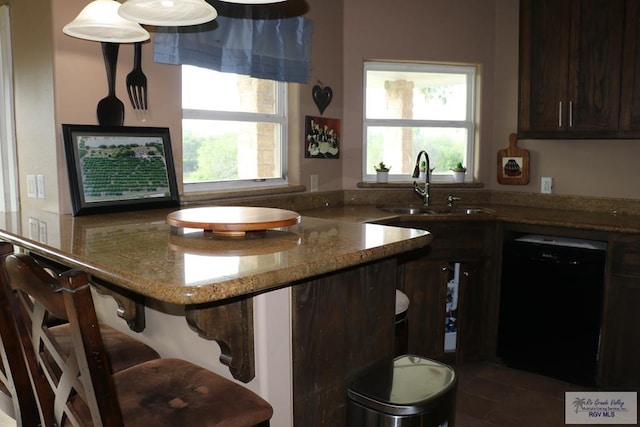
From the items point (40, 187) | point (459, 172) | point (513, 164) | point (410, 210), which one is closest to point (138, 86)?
point (40, 187)

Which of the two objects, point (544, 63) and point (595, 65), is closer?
point (595, 65)

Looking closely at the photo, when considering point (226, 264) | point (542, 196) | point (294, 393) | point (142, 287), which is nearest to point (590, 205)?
point (542, 196)

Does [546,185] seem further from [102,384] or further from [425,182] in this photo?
[102,384]

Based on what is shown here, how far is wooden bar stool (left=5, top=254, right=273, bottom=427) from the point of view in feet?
3.19

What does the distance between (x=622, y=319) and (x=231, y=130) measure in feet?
7.68

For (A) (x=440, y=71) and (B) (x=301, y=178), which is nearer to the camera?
(B) (x=301, y=178)

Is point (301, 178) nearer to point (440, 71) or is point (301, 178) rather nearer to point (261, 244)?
point (440, 71)

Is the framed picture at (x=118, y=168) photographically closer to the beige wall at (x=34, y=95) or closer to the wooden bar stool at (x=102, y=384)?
the beige wall at (x=34, y=95)

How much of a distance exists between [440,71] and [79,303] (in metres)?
3.28

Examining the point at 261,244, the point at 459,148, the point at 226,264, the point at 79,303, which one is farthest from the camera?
the point at 459,148

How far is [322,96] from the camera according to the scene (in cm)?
341

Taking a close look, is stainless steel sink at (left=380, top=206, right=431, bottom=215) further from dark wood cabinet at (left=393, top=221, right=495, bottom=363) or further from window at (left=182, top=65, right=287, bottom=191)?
window at (left=182, top=65, right=287, bottom=191)

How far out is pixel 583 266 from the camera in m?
2.86

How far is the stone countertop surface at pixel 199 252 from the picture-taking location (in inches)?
43.1
